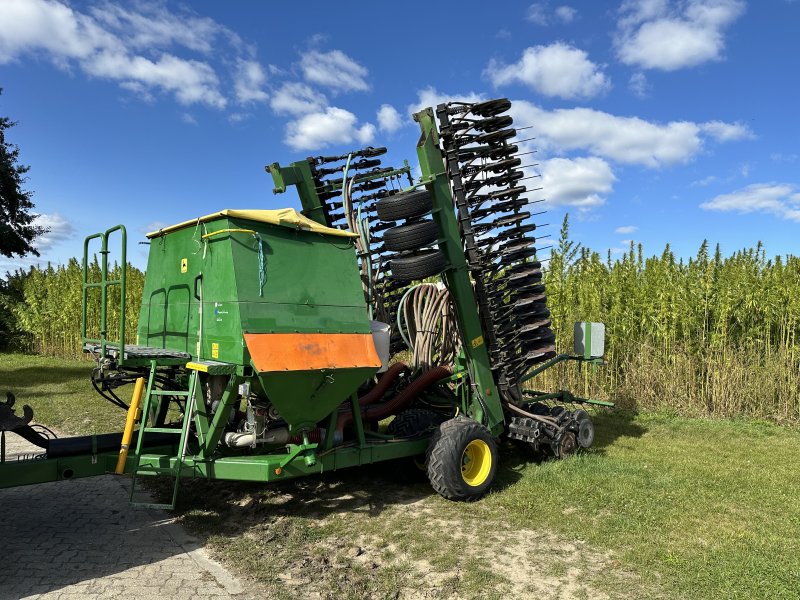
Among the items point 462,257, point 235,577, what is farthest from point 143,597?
point 462,257

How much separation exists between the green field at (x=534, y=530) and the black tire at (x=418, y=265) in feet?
7.48

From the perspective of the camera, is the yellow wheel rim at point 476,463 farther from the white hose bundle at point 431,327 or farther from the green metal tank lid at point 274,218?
the green metal tank lid at point 274,218

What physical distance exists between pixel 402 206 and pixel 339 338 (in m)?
1.52

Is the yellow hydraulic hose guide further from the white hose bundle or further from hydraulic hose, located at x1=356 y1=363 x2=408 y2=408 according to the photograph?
the white hose bundle

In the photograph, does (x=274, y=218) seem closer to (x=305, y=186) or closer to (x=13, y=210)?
(x=305, y=186)

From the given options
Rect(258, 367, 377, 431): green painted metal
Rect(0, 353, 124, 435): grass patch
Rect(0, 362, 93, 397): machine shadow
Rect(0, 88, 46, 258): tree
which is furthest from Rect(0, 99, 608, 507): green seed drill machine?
Rect(0, 88, 46, 258): tree

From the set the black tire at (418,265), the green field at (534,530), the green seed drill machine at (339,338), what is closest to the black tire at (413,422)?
the green seed drill machine at (339,338)

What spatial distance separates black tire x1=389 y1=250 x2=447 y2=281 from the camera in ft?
19.8

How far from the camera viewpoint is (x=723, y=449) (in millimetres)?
8641

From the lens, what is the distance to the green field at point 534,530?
14.3 ft

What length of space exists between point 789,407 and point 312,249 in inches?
378

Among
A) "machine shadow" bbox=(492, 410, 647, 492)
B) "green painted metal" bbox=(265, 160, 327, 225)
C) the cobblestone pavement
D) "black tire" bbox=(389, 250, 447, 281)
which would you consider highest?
"green painted metal" bbox=(265, 160, 327, 225)

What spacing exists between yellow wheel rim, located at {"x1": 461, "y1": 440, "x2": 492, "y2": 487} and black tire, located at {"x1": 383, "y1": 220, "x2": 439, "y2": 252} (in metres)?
2.09

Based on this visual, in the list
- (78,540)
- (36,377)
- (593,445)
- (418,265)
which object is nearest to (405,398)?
(418,265)
